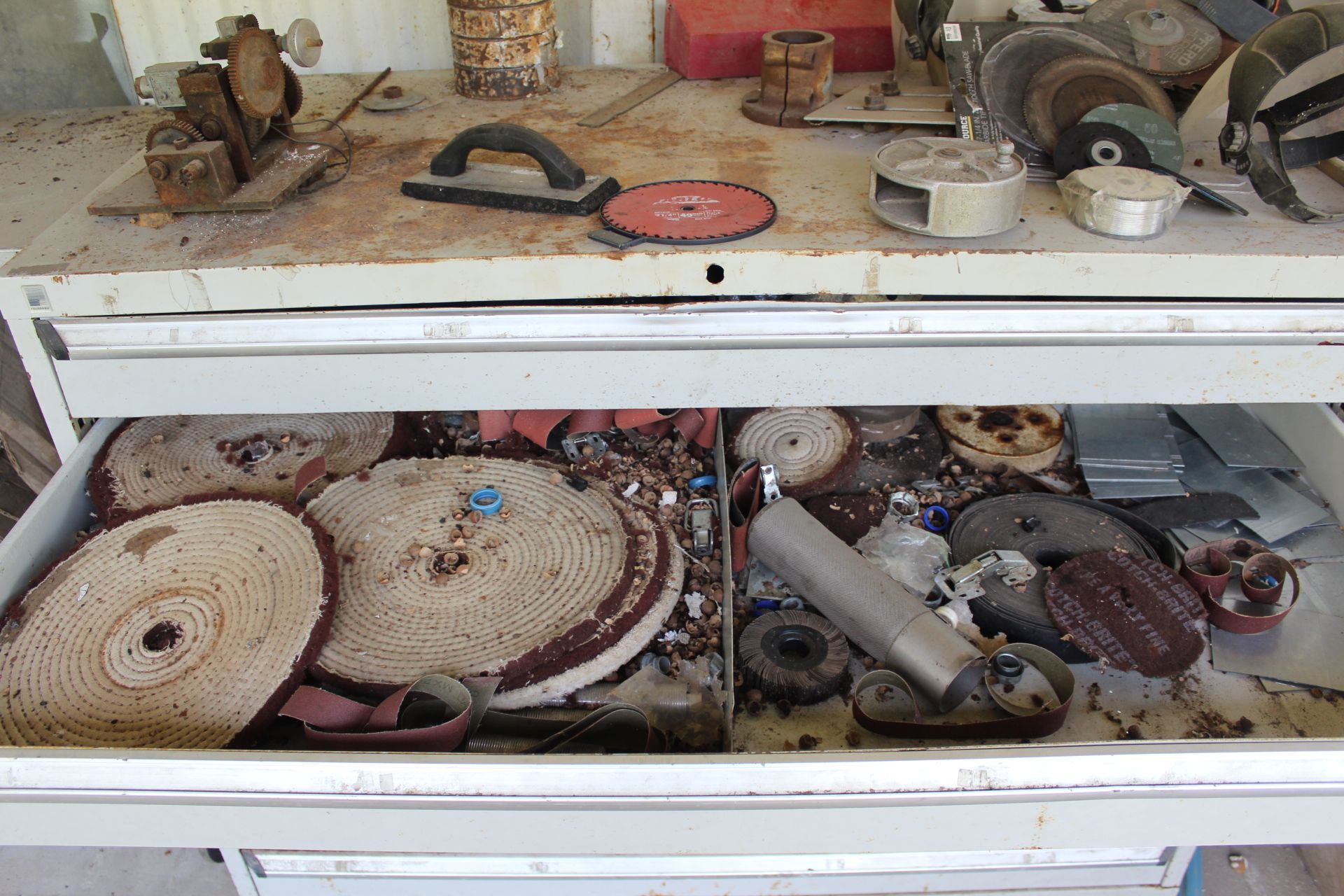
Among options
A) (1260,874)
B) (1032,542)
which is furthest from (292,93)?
(1260,874)

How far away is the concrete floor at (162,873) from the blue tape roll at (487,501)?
2.22 ft

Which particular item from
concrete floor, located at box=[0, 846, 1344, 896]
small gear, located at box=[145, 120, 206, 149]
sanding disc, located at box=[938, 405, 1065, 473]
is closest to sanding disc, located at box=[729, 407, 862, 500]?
sanding disc, located at box=[938, 405, 1065, 473]

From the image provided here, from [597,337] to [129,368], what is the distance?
0.59m

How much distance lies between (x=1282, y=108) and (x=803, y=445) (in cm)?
77

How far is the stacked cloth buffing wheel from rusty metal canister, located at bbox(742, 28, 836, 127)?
0.65 m

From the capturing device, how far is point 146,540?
1.29 meters

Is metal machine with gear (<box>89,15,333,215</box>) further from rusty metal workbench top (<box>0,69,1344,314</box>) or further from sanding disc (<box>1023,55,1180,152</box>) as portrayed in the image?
sanding disc (<box>1023,55,1180,152</box>)

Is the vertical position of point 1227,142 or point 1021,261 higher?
point 1227,142

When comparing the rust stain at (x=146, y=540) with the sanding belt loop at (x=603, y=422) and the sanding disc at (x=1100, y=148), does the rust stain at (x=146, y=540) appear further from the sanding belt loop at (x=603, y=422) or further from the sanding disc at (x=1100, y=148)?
the sanding disc at (x=1100, y=148)

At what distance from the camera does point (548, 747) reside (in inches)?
43.6

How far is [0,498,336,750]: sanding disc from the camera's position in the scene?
43.4 inches

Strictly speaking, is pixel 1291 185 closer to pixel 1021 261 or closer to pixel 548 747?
pixel 1021 261

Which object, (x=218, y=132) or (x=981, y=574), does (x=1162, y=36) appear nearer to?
(x=981, y=574)

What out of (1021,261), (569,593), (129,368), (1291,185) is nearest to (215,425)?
(129,368)
